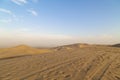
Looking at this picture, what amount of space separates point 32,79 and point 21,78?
565mm

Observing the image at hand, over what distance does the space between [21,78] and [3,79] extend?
0.77 metres

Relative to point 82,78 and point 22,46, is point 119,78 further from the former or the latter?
Result: point 22,46

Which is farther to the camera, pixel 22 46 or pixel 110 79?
pixel 22 46

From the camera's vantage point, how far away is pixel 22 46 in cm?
2812

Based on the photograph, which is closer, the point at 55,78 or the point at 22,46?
the point at 55,78

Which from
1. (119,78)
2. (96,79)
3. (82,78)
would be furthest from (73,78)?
(119,78)

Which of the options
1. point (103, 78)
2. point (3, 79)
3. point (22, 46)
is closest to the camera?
point (3, 79)

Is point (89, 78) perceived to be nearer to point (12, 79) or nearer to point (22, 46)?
point (12, 79)

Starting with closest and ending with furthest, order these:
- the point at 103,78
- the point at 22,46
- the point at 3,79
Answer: the point at 3,79
the point at 103,78
the point at 22,46

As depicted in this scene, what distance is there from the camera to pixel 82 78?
7.37m

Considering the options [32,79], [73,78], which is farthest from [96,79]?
[32,79]

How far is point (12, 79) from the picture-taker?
7059 mm

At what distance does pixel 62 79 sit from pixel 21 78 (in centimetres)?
185

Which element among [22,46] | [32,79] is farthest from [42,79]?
[22,46]
